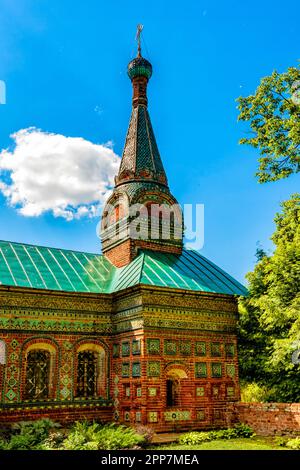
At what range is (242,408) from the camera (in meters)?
14.7

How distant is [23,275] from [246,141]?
7922 mm

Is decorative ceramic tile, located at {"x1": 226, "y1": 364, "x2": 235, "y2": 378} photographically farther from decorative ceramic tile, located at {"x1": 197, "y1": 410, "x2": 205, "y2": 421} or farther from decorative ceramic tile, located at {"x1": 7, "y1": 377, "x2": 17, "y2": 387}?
decorative ceramic tile, located at {"x1": 7, "y1": 377, "x2": 17, "y2": 387}

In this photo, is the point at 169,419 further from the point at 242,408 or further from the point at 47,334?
the point at 47,334

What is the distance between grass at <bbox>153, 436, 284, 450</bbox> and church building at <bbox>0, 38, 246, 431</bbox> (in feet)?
4.85

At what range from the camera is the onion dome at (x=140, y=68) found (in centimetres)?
2094

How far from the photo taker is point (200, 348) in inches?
600

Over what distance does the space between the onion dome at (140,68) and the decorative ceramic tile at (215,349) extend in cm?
1199

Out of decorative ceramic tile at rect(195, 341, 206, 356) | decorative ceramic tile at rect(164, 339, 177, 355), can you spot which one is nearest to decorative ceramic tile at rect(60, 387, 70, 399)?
decorative ceramic tile at rect(164, 339, 177, 355)

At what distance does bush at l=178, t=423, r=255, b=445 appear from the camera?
41.7ft

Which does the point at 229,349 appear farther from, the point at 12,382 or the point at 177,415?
the point at 12,382

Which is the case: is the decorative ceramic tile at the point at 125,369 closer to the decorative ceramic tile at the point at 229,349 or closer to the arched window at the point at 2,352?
the decorative ceramic tile at the point at 229,349

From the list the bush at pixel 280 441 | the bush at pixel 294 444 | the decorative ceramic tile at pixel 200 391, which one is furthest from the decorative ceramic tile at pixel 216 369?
the bush at pixel 294 444
